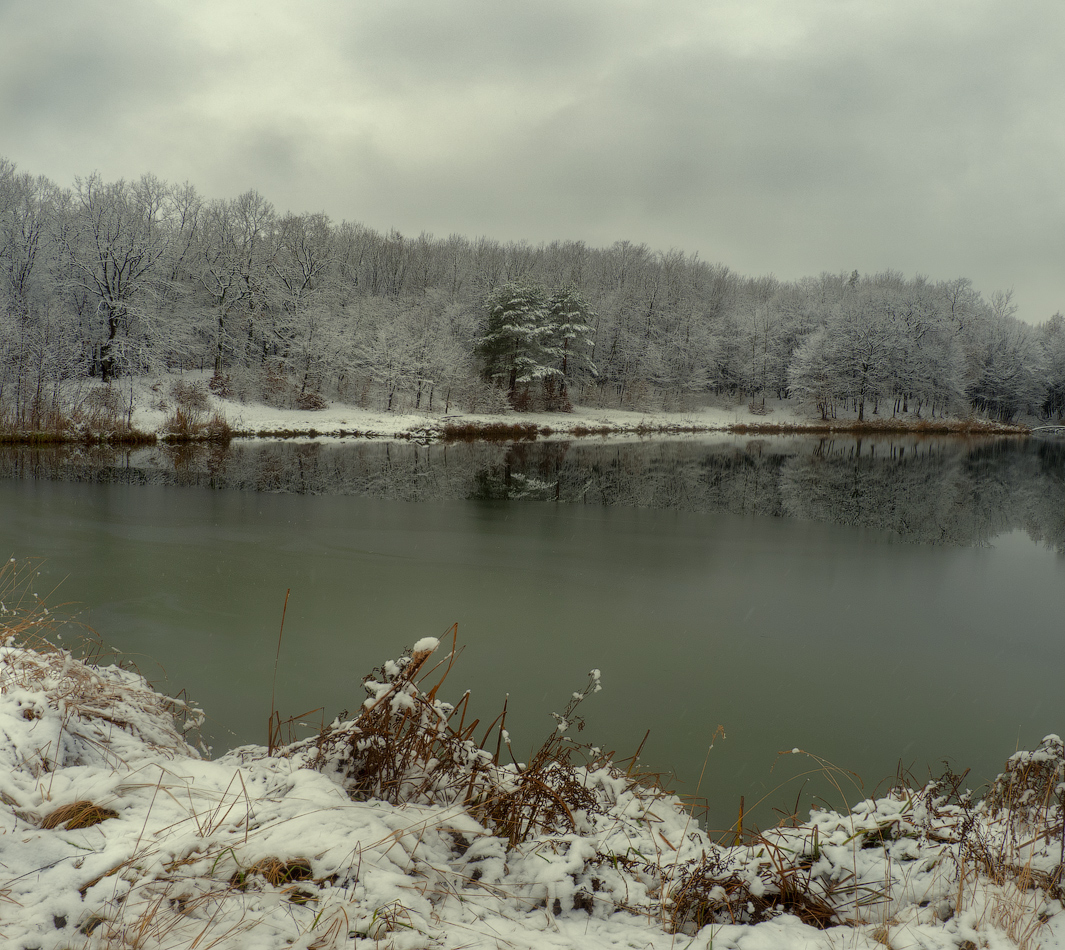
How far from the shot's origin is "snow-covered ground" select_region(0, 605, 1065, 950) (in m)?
2.07

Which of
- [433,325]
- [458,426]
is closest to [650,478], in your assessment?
[458,426]

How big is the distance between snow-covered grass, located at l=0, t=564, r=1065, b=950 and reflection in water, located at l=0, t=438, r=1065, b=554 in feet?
36.3

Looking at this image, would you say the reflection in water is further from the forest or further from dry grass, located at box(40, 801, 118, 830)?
dry grass, located at box(40, 801, 118, 830)

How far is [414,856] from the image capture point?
8.15ft

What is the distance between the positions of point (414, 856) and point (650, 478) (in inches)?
732

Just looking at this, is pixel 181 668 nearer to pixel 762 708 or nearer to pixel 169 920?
pixel 169 920

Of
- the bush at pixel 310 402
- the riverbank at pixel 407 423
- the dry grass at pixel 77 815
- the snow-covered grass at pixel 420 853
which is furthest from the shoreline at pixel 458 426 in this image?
the dry grass at pixel 77 815

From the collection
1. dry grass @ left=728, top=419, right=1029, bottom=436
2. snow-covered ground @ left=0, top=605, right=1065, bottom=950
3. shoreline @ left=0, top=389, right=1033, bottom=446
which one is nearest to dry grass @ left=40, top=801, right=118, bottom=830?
snow-covered ground @ left=0, top=605, right=1065, bottom=950

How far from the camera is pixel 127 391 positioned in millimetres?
31219

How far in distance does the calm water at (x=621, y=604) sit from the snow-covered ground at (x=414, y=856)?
4.50 ft

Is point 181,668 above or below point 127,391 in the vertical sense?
below

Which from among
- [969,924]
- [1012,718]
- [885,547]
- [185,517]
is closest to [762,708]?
[1012,718]

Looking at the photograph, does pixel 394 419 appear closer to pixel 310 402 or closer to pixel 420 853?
pixel 310 402

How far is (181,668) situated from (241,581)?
2711 mm
